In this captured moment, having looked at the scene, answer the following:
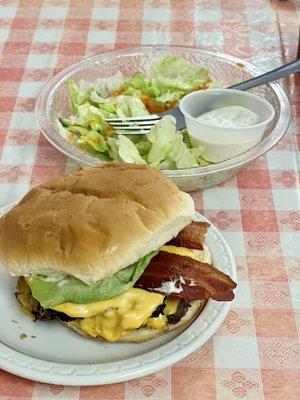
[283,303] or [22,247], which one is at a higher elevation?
[22,247]

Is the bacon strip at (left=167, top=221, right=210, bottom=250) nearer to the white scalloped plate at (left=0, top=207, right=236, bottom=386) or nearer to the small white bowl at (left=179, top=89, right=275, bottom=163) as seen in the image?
the white scalloped plate at (left=0, top=207, right=236, bottom=386)

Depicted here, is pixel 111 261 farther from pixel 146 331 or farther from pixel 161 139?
pixel 161 139

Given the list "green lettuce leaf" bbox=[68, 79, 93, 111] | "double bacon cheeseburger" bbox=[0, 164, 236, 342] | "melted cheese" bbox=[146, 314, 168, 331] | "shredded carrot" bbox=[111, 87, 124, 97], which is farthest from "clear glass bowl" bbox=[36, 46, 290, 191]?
"melted cheese" bbox=[146, 314, 168, 331]

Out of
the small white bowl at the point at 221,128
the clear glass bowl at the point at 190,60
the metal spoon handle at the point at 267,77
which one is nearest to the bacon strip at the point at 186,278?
the clear glass bowl at the point at 190,60

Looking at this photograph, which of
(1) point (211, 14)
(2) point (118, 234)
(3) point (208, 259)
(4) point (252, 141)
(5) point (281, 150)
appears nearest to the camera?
(2) point (118, 234)

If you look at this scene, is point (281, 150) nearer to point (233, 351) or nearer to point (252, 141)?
point (252, 141)

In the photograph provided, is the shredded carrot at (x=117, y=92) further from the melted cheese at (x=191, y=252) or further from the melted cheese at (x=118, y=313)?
the melted cheese at (x=118, y=313)

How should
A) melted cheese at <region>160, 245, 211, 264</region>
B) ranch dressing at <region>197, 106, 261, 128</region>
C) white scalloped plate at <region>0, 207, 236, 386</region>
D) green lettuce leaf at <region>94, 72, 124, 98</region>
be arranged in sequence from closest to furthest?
white scalloped plate at <region>0, 207, 236, 386</region>, melted cheese at <region>160, 245, 211, 264</region>, ranch dressing at <region>197, 106, 261, 128</region>, green lettuce leaf at <region>94, 72, 124, 98</region>

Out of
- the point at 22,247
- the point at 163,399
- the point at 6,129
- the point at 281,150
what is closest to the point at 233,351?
the point at 163,399
